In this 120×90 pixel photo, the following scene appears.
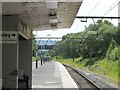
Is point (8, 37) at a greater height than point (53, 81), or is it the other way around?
point (8, 37)

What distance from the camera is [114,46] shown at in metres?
55.3

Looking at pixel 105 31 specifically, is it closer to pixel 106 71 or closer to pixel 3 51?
pixel 106 71

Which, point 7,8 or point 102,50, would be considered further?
point 102,50

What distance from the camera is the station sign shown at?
12988 millimetres

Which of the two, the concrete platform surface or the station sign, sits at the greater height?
the station sign

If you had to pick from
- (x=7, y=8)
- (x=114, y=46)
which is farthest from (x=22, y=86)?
(x=114, y=46)

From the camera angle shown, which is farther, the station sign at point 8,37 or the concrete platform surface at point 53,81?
the concrete platform surface at point 53,81

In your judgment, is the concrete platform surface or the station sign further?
the concrete platform surface

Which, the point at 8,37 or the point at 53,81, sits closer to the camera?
the point at 8,37

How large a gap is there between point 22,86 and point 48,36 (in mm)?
39475

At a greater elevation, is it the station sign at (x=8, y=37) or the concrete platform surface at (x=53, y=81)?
the station sign at (x=8, y=37)

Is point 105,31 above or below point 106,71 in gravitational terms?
above

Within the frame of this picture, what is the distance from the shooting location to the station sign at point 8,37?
12988mm

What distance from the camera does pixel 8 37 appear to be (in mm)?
13117
